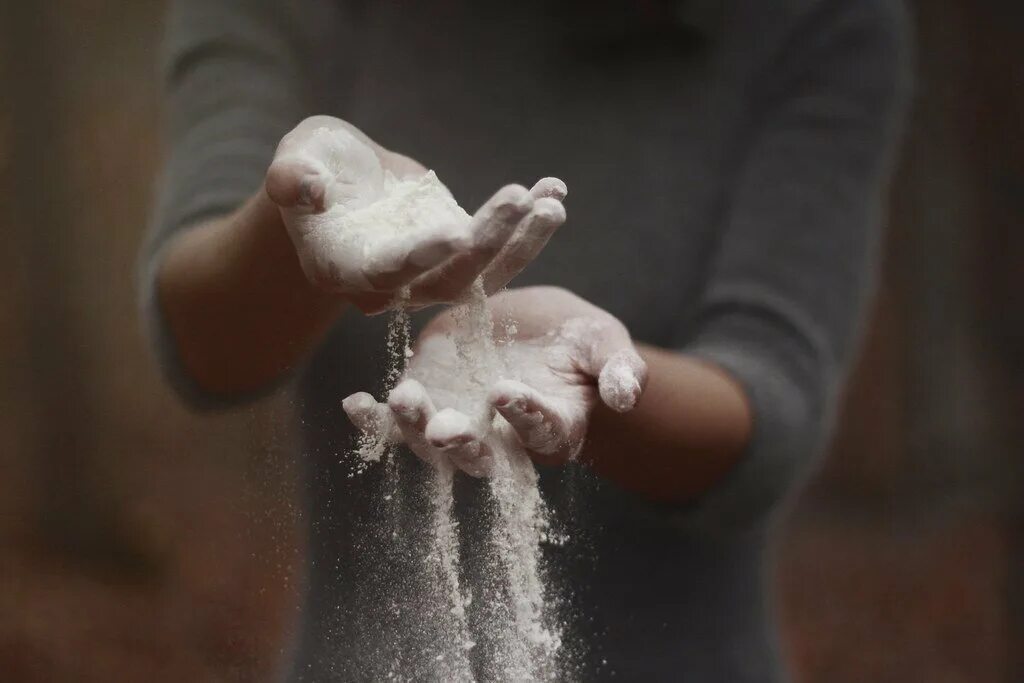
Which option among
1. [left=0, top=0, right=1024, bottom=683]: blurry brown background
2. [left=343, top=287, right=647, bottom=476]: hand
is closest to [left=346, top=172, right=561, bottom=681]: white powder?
[left=343, top=287, right=647, bottom=476]: hand

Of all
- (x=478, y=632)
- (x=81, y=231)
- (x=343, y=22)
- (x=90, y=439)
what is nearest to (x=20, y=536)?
(x=90, y=439)

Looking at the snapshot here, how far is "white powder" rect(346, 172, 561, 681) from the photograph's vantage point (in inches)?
25.5

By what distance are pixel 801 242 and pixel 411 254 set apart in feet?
1.41

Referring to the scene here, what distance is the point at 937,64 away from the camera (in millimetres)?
921

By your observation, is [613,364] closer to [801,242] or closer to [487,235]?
[487,235]

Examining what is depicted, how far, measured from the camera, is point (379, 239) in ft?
1.78

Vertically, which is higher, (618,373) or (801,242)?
(801,242)

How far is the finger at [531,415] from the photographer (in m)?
0.56

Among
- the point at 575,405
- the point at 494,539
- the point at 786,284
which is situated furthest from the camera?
the point at 786,284

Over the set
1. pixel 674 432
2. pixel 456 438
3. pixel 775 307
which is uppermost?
pixel 775 307

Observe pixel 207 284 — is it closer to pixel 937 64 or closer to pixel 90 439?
pixel 90 439

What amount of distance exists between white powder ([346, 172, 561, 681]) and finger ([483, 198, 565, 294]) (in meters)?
0.02

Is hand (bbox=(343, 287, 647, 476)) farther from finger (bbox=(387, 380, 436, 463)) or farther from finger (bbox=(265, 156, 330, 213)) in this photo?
finger (bbox=(265, 156, 330, 213))

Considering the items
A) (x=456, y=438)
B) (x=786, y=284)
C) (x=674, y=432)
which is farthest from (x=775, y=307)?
(x=456, y=438)
